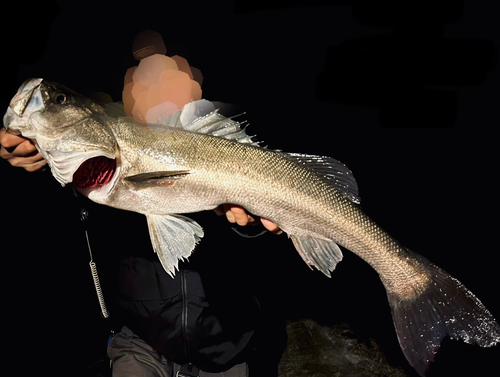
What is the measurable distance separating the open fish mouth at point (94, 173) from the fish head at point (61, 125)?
1 cm

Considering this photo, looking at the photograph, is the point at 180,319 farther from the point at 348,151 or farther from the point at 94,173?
the point at 348,151

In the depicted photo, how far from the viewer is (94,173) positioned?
146cm

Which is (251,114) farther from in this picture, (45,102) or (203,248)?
(45,102)

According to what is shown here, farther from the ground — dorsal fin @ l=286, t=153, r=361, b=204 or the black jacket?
dorsal fin @ l=286, t=153, r=361, b=204

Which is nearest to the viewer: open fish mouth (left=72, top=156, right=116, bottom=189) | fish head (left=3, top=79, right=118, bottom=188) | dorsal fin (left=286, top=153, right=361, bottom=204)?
fish head (left=3, top=79, right=118, bottom=188)

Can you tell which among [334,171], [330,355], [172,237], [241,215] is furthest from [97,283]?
[330,355]

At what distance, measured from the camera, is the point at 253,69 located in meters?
3.89

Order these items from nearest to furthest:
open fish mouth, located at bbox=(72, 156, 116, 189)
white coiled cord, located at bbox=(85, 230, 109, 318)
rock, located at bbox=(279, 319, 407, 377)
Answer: open fish mouth, located at bbox=(72, 156, 116, 189), white coiled cord, located at bbox=(85, 230, 109, 318), rock, located at bbox=(279, 319, 407, 377)

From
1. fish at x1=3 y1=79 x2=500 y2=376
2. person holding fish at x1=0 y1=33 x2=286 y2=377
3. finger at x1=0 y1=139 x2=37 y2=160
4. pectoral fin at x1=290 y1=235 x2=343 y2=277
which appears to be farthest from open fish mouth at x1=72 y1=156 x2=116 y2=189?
pectoral fin at x1=290 y1=235 x2=343 y2=277

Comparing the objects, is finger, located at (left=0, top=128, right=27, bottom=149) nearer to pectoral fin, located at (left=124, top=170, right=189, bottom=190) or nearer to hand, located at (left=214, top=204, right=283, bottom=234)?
pectoral fin, located at (left=124, top=170, right=189, bottom=190)

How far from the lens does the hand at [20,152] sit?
4.41ft

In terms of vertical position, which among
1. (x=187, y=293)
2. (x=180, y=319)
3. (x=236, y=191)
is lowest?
(x=180, y=319)

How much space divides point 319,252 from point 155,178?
828 mm

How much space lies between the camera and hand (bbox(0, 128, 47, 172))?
1.34 metres
